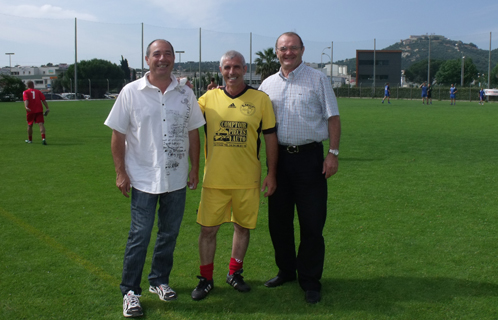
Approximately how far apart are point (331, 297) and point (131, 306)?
149cm

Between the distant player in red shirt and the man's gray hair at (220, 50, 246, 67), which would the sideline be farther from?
the distant player in red shirt

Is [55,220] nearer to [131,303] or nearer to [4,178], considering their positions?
[131,303]

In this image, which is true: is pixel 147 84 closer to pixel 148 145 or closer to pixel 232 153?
pixel 148 145

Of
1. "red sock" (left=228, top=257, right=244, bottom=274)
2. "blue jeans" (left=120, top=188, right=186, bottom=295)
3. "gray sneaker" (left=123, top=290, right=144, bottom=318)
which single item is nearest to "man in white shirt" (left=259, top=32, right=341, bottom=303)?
"red sock" (left=228, top=257, right=244, bottom=274)

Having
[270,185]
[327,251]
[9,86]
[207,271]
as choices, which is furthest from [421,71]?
[207,271]

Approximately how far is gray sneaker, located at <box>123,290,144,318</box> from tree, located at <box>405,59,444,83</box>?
13409cm

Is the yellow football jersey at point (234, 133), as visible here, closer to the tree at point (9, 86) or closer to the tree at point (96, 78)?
the tree at point (9, 86)

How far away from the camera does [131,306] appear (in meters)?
Answer: 3.13

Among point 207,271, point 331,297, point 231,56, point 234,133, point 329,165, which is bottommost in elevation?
point 331,297

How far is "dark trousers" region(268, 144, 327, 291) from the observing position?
3496 mm

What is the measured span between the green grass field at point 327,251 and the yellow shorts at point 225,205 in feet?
1.91

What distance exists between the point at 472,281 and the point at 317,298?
1343 millimetres

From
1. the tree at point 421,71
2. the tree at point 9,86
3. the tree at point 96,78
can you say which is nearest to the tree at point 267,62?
the tree at point 96,78

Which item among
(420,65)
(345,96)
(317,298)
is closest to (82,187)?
(317,298)
